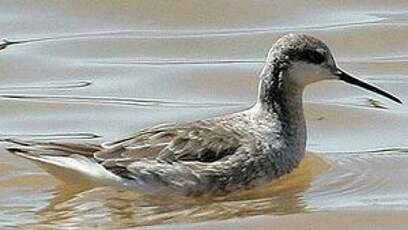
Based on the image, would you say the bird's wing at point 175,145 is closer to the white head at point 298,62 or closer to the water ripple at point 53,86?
the white head at point 298,62

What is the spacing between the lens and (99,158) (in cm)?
1077

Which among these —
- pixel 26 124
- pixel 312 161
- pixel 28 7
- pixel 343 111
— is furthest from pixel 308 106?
pixel 28 7

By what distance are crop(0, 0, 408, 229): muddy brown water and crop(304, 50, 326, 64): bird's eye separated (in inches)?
28.0

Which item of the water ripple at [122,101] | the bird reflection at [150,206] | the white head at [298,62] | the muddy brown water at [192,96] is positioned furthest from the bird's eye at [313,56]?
the water ripple at [122,101]

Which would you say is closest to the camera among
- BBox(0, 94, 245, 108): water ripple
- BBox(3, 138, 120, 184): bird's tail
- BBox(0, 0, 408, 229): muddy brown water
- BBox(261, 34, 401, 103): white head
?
BBox(0, 0, 408, 229): muddy brown water

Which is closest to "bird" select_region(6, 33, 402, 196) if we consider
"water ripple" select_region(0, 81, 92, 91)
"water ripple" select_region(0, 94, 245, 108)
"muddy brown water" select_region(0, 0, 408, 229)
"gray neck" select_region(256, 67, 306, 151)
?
"gray neck" select_region(256, 67, 306, 151)

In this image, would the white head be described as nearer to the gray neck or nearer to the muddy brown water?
the gray neck

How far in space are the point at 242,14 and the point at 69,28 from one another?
5.25 ft

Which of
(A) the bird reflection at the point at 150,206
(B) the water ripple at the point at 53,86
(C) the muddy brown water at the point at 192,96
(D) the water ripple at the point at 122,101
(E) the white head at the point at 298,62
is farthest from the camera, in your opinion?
(B) the water ripple at the point at 53,86

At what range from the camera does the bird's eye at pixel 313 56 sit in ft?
37.1

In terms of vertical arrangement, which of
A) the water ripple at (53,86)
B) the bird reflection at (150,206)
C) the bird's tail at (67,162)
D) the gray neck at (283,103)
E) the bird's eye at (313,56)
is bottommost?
the bird reflection at (150,206)

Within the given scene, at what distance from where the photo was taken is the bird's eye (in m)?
11.3

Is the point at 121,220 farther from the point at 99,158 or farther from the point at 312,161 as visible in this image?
the point at 312,161

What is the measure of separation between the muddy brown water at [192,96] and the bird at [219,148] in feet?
0.37
